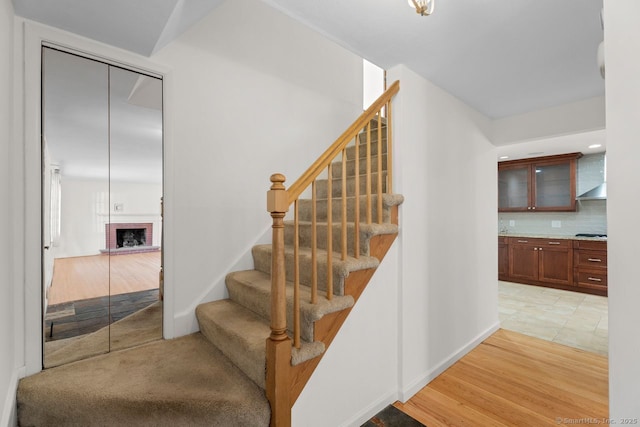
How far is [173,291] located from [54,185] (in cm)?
96

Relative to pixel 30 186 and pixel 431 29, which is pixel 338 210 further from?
pixel 30 186

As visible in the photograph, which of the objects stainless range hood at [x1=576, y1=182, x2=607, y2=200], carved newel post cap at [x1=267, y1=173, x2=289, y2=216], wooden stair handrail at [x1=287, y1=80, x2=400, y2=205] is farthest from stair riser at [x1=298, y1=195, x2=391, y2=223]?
stainless range hood at [x1=576, y1=182, x2=607, y2=200]

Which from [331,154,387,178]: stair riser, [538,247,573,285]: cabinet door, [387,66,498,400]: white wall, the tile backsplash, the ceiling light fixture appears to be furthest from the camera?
the tile backsplash

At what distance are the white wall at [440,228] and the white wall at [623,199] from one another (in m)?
1.18

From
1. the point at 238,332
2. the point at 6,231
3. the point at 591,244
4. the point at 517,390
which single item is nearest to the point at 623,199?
the point at 238,332

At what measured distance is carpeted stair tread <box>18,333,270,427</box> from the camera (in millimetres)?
1393

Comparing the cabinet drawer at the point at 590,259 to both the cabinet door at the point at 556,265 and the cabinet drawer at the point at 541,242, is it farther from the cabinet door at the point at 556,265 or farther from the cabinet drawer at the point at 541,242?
the cabinet drawer at the point at 541,242

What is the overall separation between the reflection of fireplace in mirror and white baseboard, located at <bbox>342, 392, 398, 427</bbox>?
1713mm

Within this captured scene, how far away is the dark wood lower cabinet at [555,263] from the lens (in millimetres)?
4378

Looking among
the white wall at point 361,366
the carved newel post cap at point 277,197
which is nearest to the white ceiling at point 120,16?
the carved newel post cap at point 277,197

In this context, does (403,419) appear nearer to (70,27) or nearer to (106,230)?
(106,230)

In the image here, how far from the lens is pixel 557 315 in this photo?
362cm

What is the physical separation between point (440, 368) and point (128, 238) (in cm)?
253

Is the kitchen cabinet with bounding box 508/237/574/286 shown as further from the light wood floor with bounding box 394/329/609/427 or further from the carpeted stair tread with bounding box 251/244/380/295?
the carpeted stair tread with bounding box 251/244/380/295
